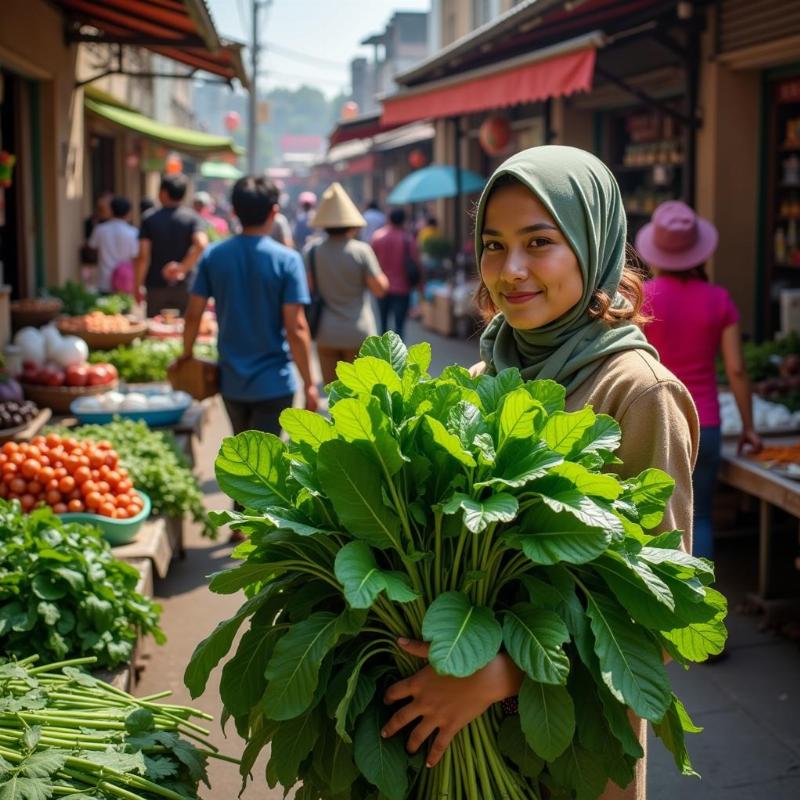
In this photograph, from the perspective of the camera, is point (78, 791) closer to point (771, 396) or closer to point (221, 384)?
point (221, 384)

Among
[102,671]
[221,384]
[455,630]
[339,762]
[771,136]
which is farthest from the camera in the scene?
[771,136]

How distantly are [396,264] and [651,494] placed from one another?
411 inches

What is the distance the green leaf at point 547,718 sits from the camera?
67.9 inches

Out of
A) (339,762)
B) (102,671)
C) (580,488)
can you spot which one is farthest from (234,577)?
(102,671)

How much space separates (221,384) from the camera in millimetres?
6059

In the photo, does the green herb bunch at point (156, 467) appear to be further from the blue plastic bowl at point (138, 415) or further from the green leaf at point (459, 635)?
the green leaf at point (459, 635)

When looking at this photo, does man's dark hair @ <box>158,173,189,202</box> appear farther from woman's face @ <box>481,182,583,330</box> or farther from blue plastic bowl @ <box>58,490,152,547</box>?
woman's face @ <box>481,182,583,330</box>

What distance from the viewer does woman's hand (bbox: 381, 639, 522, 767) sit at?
1.77 m

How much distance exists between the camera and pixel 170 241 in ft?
31.8

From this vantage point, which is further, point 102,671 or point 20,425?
point 20,425

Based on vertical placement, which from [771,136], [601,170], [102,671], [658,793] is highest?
[771,136]

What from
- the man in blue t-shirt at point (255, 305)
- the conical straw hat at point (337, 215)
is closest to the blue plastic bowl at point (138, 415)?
the man in blue t-shirt at point (255, 305)

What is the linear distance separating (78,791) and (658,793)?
2209 mm

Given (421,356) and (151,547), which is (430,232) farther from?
(421,356)
